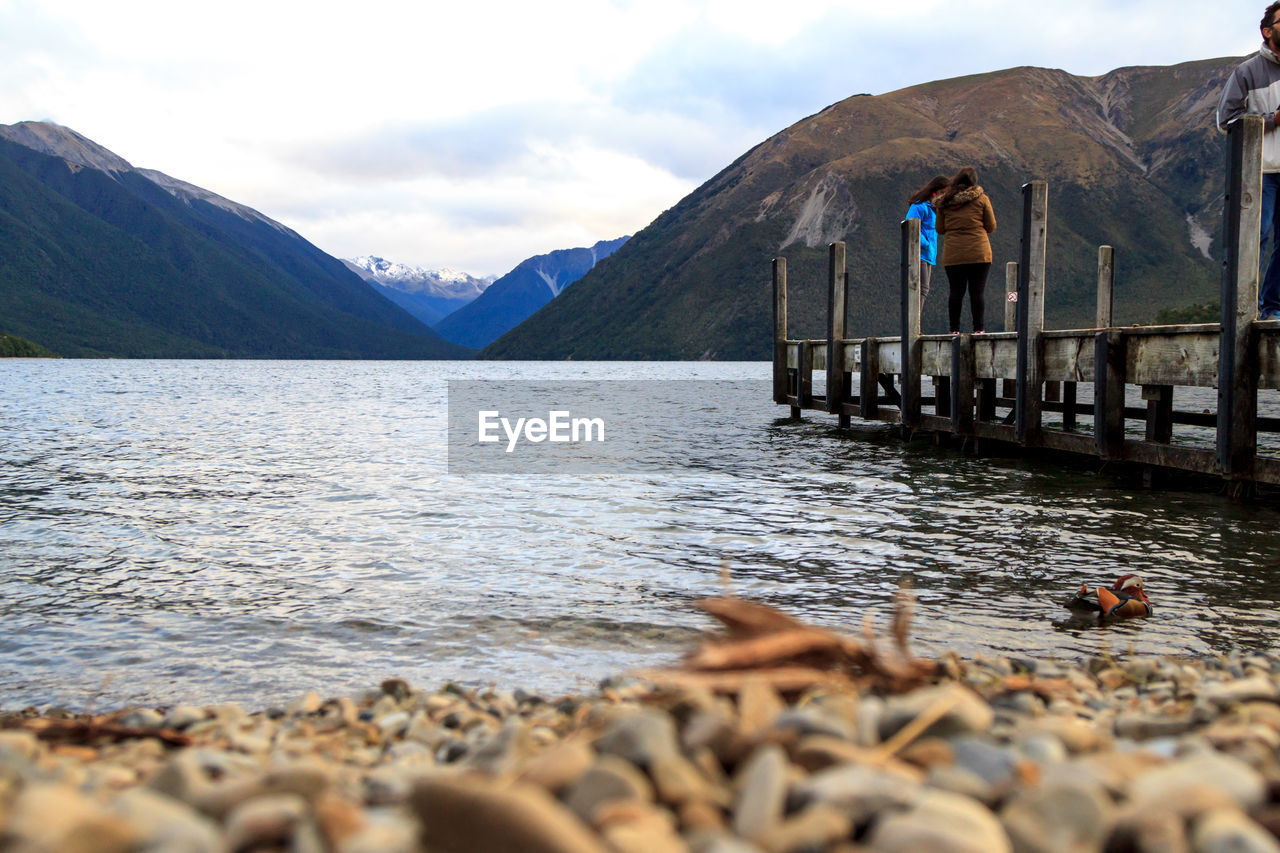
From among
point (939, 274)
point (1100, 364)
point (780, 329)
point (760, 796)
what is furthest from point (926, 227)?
point (939, 274)

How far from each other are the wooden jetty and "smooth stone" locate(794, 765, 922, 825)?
959 centimetres

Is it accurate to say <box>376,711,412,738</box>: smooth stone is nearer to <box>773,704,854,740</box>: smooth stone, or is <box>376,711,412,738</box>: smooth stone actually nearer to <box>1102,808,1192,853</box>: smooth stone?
<box>773,704,854,740</box>: smooth stone

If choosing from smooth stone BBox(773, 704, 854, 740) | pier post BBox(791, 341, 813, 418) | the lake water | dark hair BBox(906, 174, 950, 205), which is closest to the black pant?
dark hair BBox(906, 174, 950, 205)

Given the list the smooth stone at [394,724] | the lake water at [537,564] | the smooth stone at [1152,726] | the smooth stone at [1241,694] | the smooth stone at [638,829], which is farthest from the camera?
the lake water at [537,564]

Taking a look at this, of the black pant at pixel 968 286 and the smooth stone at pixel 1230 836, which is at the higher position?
the black pant at pixel 968 286

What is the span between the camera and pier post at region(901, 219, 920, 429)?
57.9 ft

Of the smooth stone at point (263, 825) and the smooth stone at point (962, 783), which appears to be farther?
the smooth stone at point (962, 783)

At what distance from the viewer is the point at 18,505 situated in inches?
529

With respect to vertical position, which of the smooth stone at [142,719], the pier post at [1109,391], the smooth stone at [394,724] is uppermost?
the pier post at [1109,391]

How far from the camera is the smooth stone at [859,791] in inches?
89.4

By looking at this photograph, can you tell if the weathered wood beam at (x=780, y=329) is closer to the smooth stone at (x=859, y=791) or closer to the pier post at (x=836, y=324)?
the pier post at (x=836, y=324)

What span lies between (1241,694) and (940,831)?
2.41 meters
